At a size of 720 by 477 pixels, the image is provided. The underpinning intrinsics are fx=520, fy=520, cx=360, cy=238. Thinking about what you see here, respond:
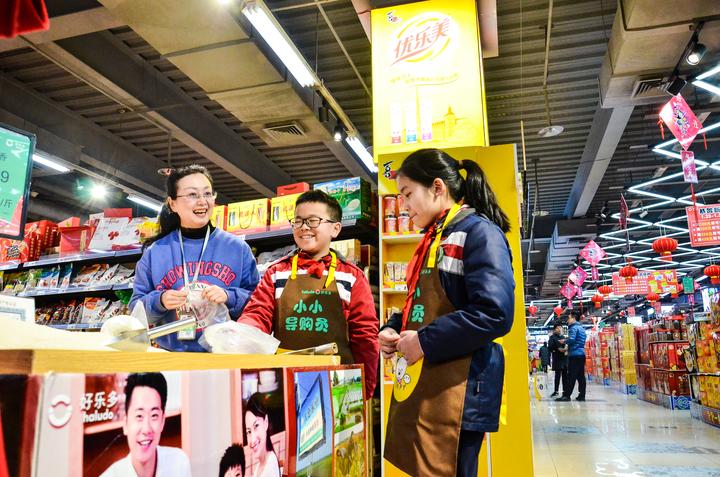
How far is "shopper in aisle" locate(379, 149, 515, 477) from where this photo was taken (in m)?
1.48

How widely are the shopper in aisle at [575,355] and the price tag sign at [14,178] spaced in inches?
420

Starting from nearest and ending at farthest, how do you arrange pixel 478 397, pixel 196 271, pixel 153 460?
pixel 153 460
pixel 478 397
pixel 196 271

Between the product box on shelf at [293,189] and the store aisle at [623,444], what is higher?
the product box on shelf at [293,189]

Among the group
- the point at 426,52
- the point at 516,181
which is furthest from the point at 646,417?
the point at 426,52

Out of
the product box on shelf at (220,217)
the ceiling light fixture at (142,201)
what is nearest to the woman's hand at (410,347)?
the product box on shelf at (220,217)

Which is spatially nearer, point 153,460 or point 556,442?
point 153,460

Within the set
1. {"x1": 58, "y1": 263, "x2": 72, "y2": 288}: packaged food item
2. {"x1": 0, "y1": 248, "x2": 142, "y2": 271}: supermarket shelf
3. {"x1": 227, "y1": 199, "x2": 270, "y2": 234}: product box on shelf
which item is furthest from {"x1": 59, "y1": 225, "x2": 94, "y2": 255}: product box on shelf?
{"x1": 227, "y1": 199, "x2": 270, "y2": 234}: product box on shelf

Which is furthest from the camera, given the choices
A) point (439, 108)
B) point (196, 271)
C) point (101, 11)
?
point (101, 11)

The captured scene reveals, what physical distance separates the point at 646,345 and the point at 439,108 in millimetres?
10628

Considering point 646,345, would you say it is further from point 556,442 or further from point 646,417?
point 556,442

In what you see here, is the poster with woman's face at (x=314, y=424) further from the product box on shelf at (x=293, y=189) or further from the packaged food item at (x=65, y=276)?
the packaged food item at (x=65, y=276)

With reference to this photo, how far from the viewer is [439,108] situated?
4723 mm

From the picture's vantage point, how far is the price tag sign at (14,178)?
3.12 meters

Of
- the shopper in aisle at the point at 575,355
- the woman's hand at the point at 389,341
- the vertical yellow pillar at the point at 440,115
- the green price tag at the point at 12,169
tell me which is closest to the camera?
the woman's hand at the point at 389,341
